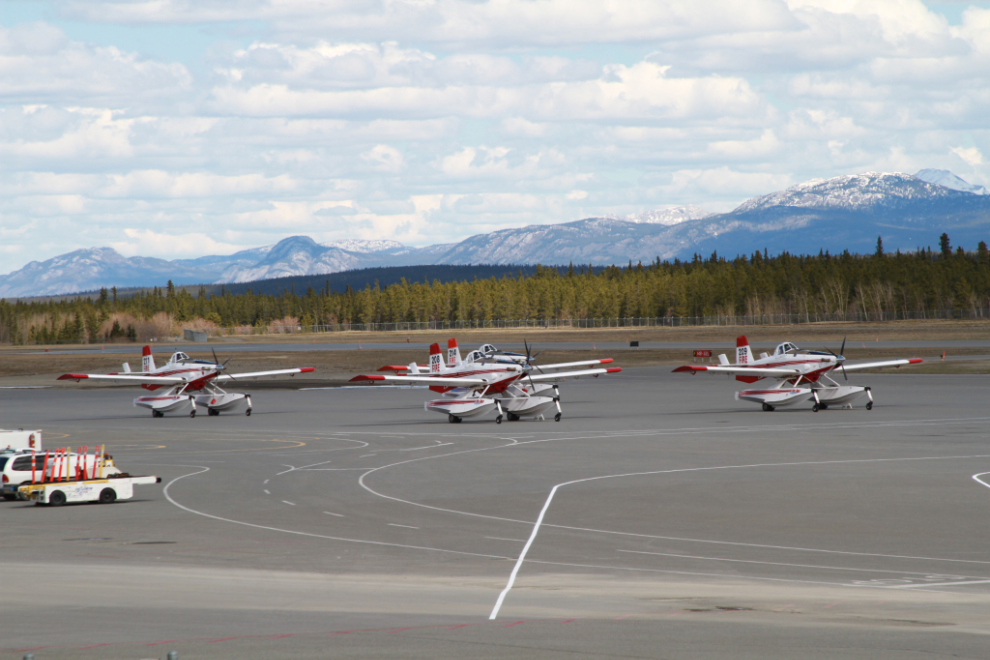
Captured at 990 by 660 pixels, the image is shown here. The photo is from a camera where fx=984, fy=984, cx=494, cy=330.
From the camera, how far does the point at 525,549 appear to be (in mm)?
17156

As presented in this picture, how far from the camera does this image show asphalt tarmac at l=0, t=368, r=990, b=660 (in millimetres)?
10875

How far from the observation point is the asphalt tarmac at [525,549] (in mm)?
10875

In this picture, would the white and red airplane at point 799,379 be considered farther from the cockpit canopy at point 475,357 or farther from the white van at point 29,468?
the white van at point 29,468

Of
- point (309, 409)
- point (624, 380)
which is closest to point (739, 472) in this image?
point (309, 409)

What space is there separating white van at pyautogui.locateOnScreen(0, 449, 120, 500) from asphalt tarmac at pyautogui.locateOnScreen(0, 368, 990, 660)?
1.18 meters

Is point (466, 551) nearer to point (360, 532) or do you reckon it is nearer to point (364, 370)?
point (360, 532)

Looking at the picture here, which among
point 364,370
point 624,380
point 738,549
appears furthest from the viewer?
point 364,370

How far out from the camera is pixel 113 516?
70.7 ft

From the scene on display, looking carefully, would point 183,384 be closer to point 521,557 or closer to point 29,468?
point 29,468

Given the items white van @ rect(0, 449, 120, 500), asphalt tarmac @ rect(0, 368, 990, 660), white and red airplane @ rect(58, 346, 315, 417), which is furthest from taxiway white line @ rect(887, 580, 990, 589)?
white and red airplane @ rect(58, 346, 315, 417)

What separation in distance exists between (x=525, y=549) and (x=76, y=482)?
1225cm

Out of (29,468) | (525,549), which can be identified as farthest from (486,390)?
(525,549)

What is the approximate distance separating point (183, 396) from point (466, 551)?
124ft

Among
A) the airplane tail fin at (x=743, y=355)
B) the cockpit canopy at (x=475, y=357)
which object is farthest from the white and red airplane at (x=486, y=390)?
the airplane tail fin at (x=743, y=355)
